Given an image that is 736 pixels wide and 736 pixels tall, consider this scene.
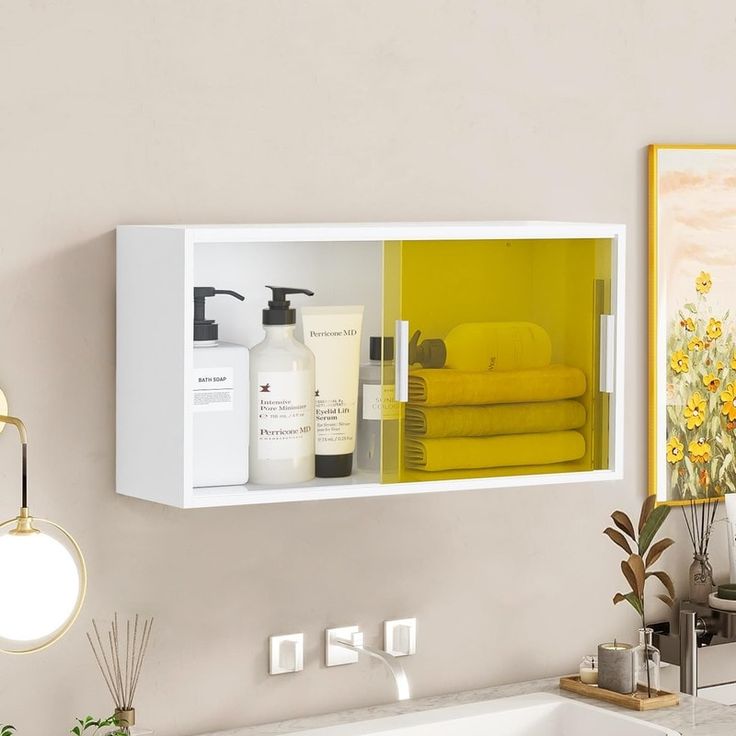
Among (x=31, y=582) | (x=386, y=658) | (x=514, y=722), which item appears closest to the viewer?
(x=31, y=582)

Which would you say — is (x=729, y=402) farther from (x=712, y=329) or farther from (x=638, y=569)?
(x=638, y=569)

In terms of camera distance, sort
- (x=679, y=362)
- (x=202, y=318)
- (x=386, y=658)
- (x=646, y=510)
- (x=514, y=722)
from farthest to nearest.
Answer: (x=679, y=362)
(x=646, y=510)
(x=514, y=722)
(x=386, y=658)
(x=202, y=318)

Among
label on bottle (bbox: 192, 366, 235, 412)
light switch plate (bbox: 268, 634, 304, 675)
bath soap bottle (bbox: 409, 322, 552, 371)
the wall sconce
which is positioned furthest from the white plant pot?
the wall sconce

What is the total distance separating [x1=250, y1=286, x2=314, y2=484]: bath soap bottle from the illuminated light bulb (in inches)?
13.9

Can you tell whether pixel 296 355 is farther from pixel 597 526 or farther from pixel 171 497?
pixel 597 526

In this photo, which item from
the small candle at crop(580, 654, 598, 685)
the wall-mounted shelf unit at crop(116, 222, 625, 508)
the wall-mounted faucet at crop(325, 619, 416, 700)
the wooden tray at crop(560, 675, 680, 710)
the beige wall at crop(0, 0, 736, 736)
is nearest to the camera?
the wall-mounted shelf unit at crop(116, 222, 625, 508)

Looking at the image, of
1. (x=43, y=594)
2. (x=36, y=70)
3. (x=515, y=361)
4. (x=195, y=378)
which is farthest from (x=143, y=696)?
(x=36, y=70)

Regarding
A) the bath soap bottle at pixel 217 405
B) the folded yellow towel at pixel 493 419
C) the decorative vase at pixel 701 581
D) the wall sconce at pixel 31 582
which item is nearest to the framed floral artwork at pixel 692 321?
the decorative vase at pixel 701 581

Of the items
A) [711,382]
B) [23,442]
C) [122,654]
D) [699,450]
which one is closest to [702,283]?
[711,382]

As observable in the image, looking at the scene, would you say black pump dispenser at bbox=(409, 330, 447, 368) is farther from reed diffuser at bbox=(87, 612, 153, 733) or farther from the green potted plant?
reed diffuser at bbox=(87, 612, 153, 733)

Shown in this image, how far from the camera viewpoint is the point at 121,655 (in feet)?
7.33

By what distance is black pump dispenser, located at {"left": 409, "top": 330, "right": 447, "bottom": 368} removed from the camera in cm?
219

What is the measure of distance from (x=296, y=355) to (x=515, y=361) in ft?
1.25

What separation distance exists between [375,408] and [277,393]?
0.17m
